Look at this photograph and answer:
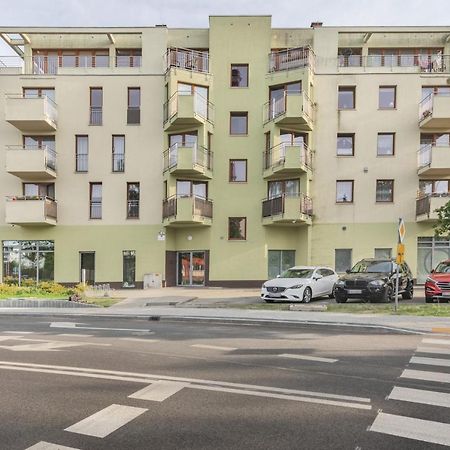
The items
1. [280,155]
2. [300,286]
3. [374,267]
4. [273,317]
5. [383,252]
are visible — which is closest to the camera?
[273,317]

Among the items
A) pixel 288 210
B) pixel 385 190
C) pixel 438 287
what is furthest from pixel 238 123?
pixel 438 287

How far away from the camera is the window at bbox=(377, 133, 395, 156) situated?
2633cm

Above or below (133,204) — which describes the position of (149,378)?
below

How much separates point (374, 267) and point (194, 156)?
1185 cm

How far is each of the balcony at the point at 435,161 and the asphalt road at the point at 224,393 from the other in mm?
17105

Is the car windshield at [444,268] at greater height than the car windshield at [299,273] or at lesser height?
greater

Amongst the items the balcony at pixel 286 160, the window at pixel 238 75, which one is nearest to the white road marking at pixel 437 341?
the balcony at pixel 286 160

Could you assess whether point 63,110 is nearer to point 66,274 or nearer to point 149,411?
point 66,274

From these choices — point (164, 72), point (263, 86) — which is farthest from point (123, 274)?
point (263, 86)

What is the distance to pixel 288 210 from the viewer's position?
24.6 m

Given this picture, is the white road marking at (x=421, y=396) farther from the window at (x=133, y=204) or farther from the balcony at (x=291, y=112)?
the window at (x=133, y=204)

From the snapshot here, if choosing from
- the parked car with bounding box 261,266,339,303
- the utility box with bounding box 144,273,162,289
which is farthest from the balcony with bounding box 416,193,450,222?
the utility box with bounding box 144,273,162,289

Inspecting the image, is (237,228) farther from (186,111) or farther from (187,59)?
(187,59)

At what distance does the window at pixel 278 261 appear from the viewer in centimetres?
2666
